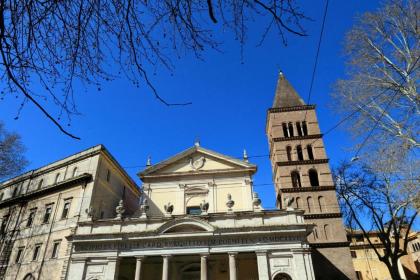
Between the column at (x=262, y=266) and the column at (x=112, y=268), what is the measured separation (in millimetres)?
8566

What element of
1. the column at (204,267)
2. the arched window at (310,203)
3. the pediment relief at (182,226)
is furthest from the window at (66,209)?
the arched window at (310,203)

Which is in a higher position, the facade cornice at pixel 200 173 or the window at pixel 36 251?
the facade cornice at pixel 200 173

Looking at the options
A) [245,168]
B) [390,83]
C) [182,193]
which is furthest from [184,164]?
[390,83]

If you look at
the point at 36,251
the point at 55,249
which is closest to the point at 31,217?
the point at 36,251

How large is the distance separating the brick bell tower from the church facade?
83 mm

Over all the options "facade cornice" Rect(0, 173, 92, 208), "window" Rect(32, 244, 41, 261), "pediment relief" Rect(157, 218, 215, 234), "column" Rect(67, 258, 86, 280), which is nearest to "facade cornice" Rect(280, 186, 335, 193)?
"pediment relief" Rect(157, 218, 215, 234)

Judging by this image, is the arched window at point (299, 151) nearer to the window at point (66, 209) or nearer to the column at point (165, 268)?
the column at point (165, 268)

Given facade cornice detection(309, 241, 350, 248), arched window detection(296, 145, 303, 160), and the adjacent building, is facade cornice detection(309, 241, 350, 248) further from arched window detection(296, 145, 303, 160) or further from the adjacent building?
the adjacent building

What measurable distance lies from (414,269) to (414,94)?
43988 millimetres

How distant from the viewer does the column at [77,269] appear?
17875 mm

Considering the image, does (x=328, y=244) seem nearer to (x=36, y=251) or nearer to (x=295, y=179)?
(x=295, y=179)

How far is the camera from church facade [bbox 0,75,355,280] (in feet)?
58.2

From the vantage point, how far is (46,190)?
81.3ft

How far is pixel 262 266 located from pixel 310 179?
12751 millimetres
